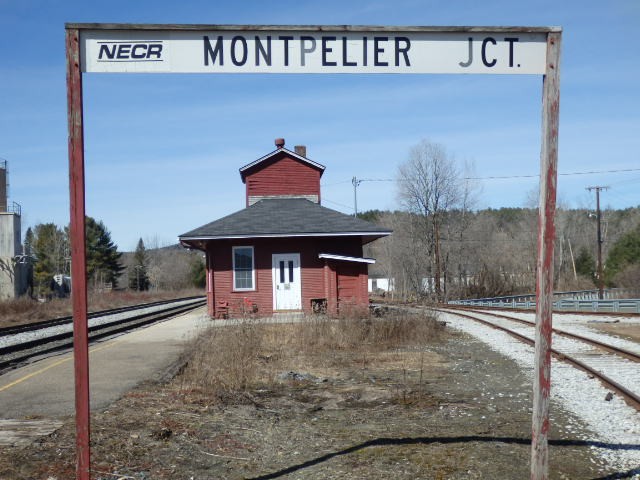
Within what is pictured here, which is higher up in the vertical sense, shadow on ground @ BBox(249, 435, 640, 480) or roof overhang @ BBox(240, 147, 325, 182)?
roof overhang @ BBox(240, 147, 325, 182)

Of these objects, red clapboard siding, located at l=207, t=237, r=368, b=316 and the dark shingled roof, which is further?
red clapboard siding, located at l=207, t=237, r=368, b=316

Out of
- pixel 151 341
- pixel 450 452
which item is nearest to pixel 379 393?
pixel 450 452

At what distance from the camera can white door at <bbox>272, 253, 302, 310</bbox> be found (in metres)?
24.5

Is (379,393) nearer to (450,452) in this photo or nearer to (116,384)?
(450,452)

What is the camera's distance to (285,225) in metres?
24.5

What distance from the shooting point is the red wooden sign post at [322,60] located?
478 cm

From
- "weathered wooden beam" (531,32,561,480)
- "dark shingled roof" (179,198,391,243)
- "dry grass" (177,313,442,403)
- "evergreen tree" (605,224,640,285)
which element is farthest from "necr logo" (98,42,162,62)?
"evergreen tree" (605,224,640,285)

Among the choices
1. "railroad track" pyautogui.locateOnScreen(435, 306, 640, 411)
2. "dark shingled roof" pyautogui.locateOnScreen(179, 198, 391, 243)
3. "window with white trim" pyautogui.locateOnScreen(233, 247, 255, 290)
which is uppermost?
"dark shingled roof" pyautogui.locateOnScreen(179, 198, 391, 243)

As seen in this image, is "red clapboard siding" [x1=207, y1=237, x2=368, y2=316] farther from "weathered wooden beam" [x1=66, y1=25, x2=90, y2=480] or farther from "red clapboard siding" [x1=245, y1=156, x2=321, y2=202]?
"weathered wooden beam" [x1=66, y1=25, x2=90, y2=480]

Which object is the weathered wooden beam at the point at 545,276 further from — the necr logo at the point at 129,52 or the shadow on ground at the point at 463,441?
the necr logo at the point at 129,52

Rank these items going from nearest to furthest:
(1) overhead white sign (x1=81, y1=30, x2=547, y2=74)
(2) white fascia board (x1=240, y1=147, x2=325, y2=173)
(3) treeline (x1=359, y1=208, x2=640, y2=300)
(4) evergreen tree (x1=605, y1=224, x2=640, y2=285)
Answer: (1) overhead white sign (x1=81, y1=30, x2=547, y2=74)
(2) white fascia board (x1=240, y1=147, x2=325, y2=173)
(3) treeline (x1=359, y1=208, x2=640, y2=300)
(4) evergreen tree (x1=605, y1=224, x2=640, y2=285)

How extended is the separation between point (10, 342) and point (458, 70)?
57.3 feet

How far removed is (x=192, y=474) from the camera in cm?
538

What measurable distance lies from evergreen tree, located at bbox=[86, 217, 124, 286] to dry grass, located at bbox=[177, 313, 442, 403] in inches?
2947
